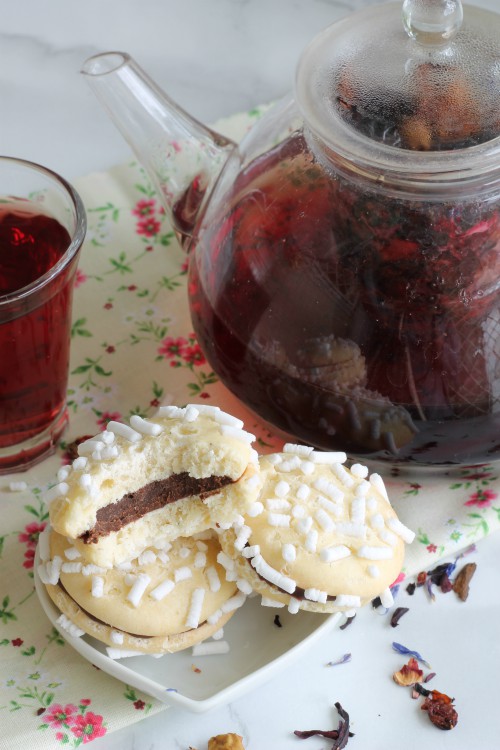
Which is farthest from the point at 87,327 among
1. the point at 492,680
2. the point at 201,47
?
the point at 201,47

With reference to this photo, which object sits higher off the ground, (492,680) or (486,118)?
(486,118)

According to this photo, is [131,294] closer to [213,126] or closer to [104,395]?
[104,395]

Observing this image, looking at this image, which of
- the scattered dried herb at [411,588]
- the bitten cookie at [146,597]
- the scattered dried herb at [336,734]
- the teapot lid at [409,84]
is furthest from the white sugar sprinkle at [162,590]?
the teapot lid at [409,84]

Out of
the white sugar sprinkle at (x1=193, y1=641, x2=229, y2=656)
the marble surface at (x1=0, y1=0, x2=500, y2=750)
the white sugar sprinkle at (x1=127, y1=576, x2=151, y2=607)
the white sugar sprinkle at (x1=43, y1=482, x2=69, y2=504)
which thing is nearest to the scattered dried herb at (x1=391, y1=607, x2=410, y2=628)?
the marble surface at (x1=0, y1=0, x2=500, y2=750)

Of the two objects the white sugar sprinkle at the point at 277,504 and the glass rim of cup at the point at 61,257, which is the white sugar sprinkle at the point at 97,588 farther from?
the glass rim of cup at the point at 61,257

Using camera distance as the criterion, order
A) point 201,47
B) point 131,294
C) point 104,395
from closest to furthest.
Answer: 1. point 104,395
2. point 131,294
3. point 201,47

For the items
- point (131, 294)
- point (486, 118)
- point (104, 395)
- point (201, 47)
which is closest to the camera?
point (486, 118)

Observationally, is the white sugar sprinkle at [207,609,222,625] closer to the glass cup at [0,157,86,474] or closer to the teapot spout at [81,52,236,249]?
the glass cup at [0,157,86,474]

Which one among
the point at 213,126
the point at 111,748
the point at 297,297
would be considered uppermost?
the point at 297,297
